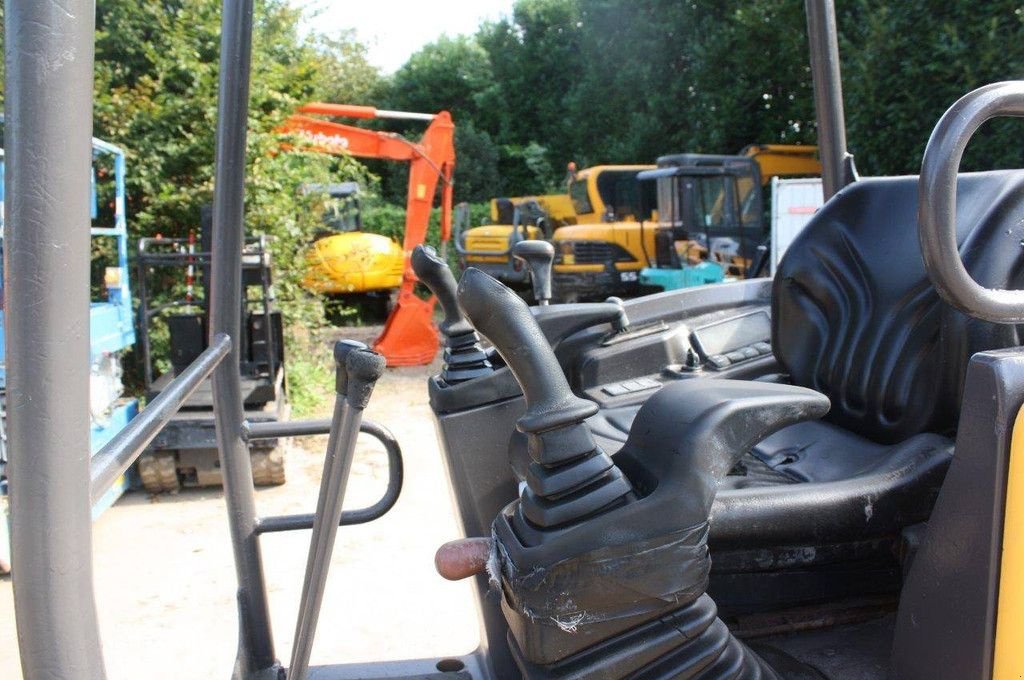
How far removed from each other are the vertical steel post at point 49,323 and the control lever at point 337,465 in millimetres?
639

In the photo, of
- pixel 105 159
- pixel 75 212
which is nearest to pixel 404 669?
pixel 75 212

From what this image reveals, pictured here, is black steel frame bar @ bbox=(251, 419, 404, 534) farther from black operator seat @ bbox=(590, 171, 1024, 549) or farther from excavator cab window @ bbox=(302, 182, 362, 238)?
excavator cab window @ bbox=(302, 182, 362, 238)

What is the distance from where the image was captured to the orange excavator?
861cm

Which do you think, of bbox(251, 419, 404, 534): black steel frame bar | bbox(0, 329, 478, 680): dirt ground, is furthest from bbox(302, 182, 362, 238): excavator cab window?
bbox(251, 419, 404, 534): black steel frame bar

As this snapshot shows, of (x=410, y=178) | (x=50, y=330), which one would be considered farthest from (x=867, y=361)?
(x=410, y=178)

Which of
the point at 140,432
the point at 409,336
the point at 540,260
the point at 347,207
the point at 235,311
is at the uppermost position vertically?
the point at 347,207

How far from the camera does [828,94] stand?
2.16 meters

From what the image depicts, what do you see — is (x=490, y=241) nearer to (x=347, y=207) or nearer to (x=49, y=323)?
(x=347, y=207)

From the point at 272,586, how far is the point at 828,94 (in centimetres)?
291

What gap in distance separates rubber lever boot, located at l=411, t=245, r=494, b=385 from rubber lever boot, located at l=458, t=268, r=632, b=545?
826mm

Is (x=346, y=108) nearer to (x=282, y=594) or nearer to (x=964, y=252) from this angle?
(x=282, y=594)

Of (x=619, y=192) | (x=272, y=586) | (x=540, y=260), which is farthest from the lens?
(x=619, y=192)

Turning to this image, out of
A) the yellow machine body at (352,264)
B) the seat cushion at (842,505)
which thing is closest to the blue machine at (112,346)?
the yellow machine body at (352,264)

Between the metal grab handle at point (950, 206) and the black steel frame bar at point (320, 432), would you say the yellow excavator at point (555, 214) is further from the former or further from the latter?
the metal grab handle at point (950, 206)
